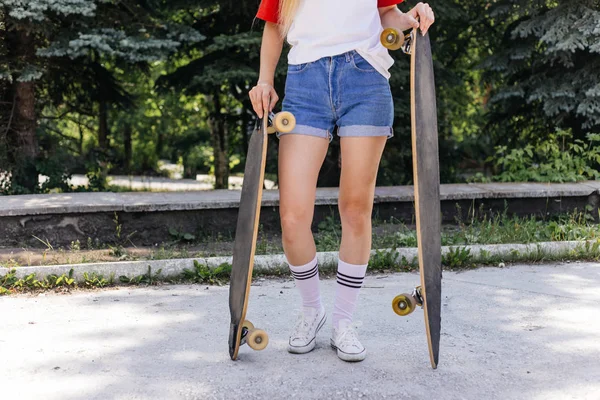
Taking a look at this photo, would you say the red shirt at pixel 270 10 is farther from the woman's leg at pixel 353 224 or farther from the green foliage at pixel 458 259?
the green foliage at pixel 458 259

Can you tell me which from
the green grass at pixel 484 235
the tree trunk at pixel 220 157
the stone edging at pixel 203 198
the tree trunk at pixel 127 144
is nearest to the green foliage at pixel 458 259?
the green grass at pixel 484 235

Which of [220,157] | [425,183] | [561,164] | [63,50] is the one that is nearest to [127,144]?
[220,157]

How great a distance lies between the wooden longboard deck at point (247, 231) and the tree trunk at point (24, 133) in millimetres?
5719

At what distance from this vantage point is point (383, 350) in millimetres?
3441

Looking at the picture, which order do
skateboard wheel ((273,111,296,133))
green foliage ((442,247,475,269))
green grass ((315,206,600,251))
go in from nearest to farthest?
skateboard wheel ((273,111,296,133)) < green foliage ((442,247,475,269)) < green grass ((315,206,600,251))

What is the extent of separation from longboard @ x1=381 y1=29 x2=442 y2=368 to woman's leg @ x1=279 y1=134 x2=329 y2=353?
1.41 feet

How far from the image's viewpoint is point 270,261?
203 inches

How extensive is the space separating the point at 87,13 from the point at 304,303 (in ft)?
15.9

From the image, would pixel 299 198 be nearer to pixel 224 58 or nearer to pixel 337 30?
pixel 337 30

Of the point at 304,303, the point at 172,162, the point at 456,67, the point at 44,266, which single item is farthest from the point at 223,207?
the point at 172,162

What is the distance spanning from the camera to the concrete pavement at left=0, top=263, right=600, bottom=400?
293cm

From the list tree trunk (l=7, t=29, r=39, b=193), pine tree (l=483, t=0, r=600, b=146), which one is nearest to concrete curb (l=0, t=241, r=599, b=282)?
pine tree (l=483, t=0, r=600, b=146)

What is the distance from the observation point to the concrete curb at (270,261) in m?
4.82

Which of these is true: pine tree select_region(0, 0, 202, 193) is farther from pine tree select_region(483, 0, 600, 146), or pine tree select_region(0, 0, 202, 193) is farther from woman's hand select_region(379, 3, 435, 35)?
woman's hand select_region(379, 3, 435, 35)
